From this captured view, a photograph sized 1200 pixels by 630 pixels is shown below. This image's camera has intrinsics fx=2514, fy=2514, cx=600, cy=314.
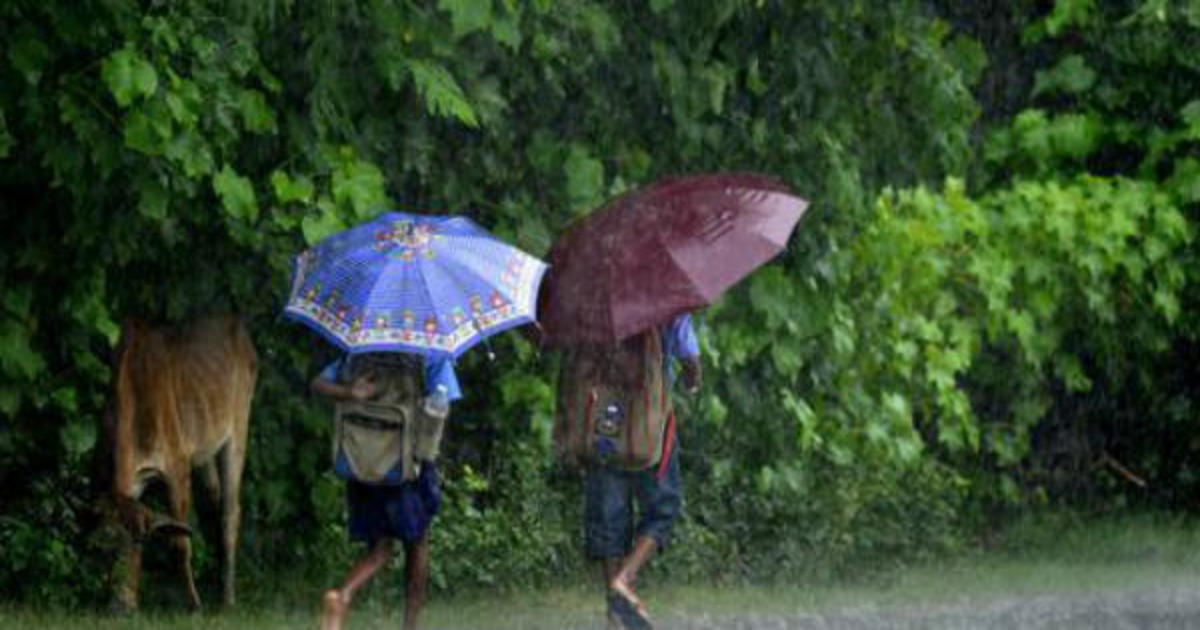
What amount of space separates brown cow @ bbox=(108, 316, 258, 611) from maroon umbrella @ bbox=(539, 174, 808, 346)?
1.81 m

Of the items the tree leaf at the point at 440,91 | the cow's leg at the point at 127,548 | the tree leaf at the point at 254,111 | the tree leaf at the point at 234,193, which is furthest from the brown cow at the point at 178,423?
the tree leaf at the point at 440,91

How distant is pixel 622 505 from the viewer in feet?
32.7

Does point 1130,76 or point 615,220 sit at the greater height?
point 1130,76

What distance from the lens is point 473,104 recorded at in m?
10.6

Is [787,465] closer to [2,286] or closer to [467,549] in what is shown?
[467,549]

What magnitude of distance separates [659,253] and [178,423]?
8.15 feet

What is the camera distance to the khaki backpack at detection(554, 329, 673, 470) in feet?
31.8

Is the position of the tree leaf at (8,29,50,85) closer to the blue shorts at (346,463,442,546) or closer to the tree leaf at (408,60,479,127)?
the tree leaf at (408,60,479,127)

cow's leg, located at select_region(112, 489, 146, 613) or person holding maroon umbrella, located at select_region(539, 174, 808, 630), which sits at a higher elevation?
person holding maroon umbrella, located at select_region(539, 174, 808, 630)

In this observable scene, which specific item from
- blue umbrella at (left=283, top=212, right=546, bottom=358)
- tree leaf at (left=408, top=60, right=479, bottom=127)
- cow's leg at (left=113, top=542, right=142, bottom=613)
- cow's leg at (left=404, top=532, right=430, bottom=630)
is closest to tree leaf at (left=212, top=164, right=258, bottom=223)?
blue umbrella at (left=283, top=212, right=546, bottom=358)

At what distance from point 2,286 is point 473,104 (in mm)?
2093

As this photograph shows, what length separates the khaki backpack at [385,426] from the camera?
9.04 metres

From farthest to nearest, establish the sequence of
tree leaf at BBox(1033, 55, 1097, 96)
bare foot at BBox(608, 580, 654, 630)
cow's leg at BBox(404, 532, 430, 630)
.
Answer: tree leaf at BBox(1033, 55, 1097, 96)
bare foot at BBox(608, 580, 654, 630)
cow's leg at BBox(404, 532, 430, 630)

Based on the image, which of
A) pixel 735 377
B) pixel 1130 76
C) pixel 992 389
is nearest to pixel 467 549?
pixel 735 377
